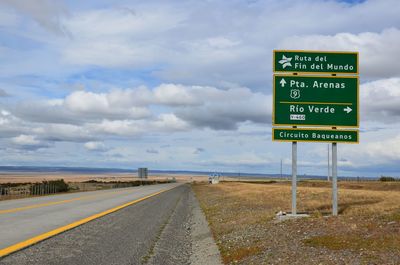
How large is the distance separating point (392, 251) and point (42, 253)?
737 cm

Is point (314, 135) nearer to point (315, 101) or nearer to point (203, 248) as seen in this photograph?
point (315, 101)

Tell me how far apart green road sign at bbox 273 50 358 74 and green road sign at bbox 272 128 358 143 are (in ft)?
6.84

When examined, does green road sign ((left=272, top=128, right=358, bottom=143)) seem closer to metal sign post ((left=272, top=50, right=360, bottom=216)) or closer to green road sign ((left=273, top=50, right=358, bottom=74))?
metal sign post ((left=272, top=50, right=360, bottom=216))

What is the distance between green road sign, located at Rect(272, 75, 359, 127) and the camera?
15547 millimetres

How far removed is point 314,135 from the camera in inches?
626

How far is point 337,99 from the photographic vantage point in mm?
15648

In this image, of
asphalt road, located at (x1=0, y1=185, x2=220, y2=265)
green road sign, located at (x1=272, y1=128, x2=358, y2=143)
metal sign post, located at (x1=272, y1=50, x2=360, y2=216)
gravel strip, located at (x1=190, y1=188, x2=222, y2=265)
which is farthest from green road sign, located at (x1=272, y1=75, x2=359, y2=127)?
asphalt road, located at (x1=0, y1=185, x2=220, y2=265)

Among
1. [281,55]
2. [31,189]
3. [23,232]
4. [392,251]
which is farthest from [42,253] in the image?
[31,189]

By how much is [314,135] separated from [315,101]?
1.19 metres

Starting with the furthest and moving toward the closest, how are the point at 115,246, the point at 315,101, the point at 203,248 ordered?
the point at 315,101, the point at 203,248, the point at 115,246

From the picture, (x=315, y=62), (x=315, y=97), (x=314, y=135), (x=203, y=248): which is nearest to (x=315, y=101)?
(x=315, y=97)

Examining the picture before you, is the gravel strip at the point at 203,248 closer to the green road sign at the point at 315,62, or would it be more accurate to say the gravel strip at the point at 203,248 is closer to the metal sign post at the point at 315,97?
the metal sign post at the point at 315,97

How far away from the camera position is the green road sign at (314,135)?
15.5m

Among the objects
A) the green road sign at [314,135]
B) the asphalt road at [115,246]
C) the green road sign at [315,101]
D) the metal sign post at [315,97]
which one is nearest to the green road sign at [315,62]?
the metal sign post at [315,97]
